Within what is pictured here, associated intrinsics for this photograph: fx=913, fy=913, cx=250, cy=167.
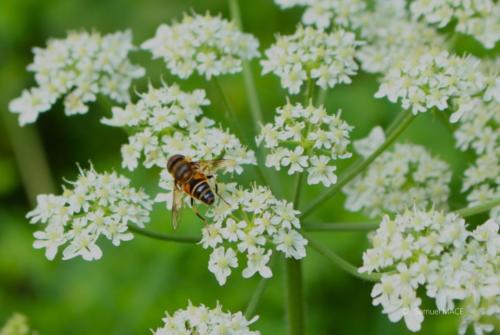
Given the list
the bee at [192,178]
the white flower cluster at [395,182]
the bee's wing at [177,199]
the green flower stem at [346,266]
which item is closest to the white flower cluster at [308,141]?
the bee at [192,178]

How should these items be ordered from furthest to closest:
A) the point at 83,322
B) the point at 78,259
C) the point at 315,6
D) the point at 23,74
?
the point at 23,74
the point at 78,259
the point at 83,322
the point at 315,6

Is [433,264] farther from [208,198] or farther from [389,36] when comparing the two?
[389,36]

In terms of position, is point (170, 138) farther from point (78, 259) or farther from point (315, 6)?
A: point (78, 259)

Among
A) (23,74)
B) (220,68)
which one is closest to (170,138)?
(220,68)


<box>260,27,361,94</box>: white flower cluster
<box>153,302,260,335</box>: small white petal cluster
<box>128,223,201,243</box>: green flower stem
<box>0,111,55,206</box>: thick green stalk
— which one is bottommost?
<box>153,302,260,335</box>: small white petal cluster

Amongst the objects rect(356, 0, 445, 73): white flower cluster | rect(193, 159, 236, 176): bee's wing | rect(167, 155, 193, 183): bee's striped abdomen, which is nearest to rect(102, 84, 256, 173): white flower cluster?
rect(193, 159, 236, 176): bee's wing

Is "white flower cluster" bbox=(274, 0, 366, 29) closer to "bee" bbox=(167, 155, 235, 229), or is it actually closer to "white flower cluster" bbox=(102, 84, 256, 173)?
"white flower cluster" bbox=(102, 84, 256, 173)
